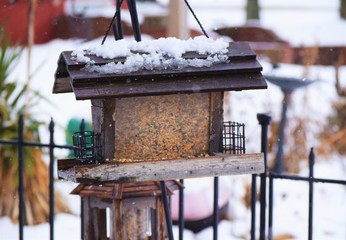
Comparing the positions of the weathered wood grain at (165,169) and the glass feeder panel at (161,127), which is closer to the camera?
the weathered wood grain at (165,169)

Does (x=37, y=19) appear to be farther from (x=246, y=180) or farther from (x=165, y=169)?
(x=165, y=169)

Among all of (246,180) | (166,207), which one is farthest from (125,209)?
(246,180)

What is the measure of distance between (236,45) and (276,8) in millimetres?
24421

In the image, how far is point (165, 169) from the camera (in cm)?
208

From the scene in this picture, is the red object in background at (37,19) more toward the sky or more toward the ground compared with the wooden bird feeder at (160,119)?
more toward the sky

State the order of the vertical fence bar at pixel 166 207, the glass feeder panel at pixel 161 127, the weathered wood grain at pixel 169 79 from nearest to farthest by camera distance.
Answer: the weathered wood grain at pixel 169 79
the glass feeder panel at pixel 161 127
the vertical fence bar at pixel 166 207

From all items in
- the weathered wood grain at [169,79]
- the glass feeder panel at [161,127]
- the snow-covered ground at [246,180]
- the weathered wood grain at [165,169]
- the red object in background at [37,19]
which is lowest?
the snow-covered ground at [246,180]

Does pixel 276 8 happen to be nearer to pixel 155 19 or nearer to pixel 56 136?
pixel 155 19

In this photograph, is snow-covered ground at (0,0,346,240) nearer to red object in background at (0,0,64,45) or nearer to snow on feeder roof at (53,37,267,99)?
red object in background at (0,0,64,45)

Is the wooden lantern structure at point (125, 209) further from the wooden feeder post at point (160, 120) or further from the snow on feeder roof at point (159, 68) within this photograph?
the snow on feeder roof at point (159, 68)

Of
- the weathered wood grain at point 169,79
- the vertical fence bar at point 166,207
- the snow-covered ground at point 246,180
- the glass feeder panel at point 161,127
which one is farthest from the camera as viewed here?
the snow-covered ground at point 246,180

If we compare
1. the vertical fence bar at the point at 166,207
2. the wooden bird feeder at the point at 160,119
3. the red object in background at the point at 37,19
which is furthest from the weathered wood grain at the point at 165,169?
the red object in background at the point at 37,19

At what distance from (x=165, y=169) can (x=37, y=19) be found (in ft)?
33.5

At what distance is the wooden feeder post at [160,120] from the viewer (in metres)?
2.04
